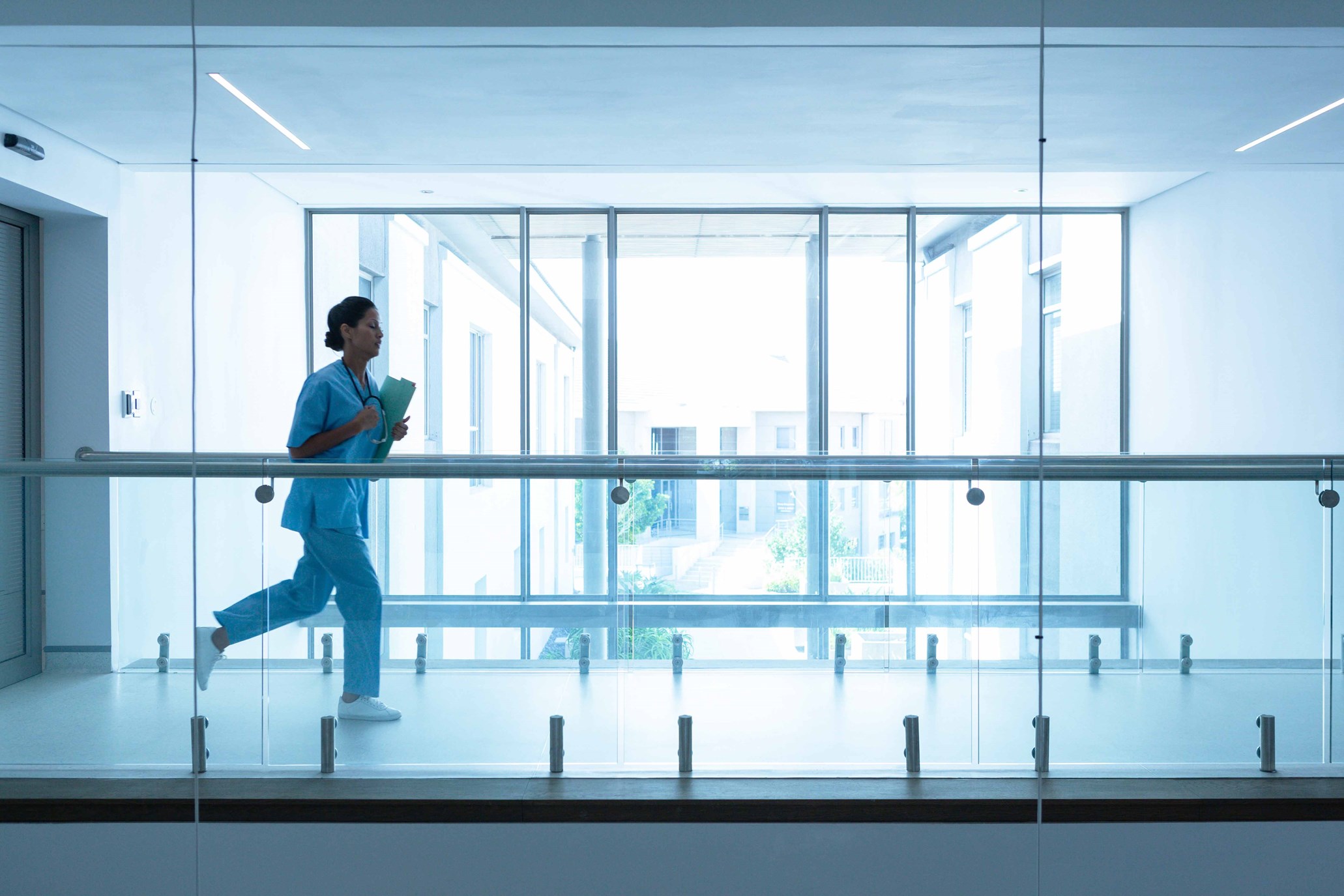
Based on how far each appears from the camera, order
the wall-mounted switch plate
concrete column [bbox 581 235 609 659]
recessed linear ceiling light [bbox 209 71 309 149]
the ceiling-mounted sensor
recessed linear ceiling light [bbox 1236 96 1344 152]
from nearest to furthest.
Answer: recessed linear ceiling light [bbox 209 71 309 149], the ceiling-mounted sensor, recessed linear ceiling light [bbox 1236 96 1344 152], the wall-mounted switch plate, concrete column [bbox 581 235 609 659]

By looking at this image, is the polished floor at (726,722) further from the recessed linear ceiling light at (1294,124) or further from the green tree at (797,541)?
the recessed linear ceiling light at (1294,124)

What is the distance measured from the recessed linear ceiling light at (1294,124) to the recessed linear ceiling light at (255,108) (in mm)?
4018

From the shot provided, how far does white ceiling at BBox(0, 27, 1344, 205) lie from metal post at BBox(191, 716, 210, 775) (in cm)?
195

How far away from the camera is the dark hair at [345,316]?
2859mm

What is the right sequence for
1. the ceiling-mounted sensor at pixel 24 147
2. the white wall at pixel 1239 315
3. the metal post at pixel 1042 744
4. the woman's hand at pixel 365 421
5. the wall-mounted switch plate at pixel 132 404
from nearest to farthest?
the metal post at pixel 1042 744 → the woman's hand at pixel 365 421 → the ceiling-mounted sensor at pixel 24 147 → the wall-mounted switch plate at pixel 132 404 → the white wall at pixel 1239 315

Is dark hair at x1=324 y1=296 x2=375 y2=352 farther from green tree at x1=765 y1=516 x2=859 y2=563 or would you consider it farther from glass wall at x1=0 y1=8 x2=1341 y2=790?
green tree at x1=765 y1=516 x2=859 y2=563

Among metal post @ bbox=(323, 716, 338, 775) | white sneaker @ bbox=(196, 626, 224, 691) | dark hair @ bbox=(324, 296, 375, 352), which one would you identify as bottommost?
metal post @ bbox=(323, 716, 338, 775)

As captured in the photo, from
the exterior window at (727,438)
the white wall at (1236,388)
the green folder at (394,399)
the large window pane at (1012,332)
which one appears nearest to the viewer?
the white wall at (1236,388)

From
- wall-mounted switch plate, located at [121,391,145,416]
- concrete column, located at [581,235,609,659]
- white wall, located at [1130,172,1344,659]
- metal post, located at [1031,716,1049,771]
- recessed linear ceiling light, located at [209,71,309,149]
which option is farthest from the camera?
concrete column, located at [581,235,609,659]

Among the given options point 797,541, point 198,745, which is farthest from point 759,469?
point 198,745

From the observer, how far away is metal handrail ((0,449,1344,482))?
2.42 meters

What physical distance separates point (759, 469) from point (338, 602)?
3.94ft

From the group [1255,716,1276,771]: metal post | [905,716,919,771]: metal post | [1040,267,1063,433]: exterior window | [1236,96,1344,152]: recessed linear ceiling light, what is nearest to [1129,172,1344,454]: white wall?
[1040,267,1063,433]: exterior window

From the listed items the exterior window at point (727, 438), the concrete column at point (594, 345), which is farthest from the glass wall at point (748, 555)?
the exterior window at point (727, 438)
